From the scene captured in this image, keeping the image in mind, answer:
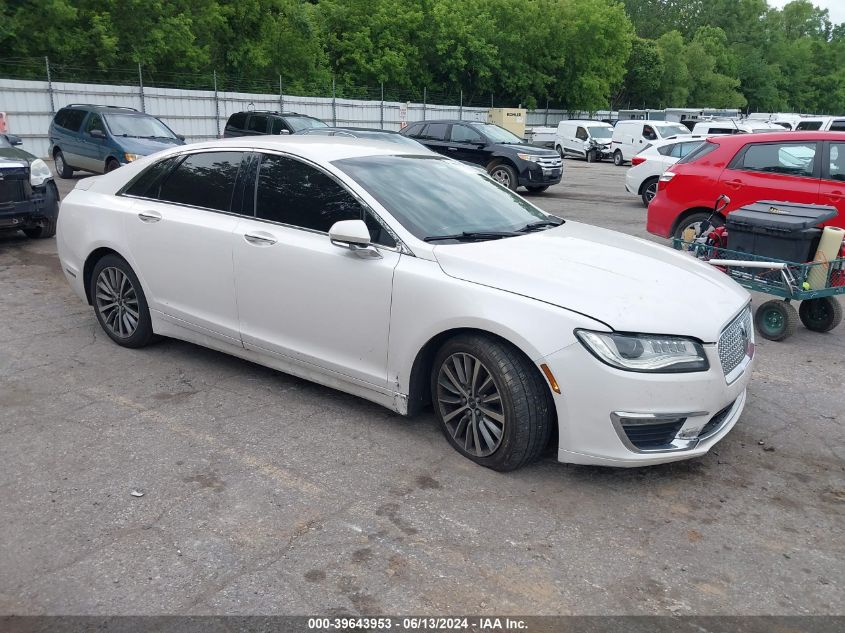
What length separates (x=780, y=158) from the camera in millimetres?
8625

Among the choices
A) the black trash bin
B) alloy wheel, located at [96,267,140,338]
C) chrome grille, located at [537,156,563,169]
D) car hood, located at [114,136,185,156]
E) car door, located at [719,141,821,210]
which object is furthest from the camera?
chrome grille, located at [537,156,563,169]

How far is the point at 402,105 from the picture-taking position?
3528 centimetres

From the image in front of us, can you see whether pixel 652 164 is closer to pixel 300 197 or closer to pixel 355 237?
pixel 300 197

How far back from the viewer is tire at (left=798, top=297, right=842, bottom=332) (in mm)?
6746

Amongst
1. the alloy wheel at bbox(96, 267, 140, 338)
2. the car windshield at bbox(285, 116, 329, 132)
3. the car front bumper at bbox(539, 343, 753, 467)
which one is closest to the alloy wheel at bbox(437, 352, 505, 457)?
the car front bumper at bbox(539, 343, 753, 467)

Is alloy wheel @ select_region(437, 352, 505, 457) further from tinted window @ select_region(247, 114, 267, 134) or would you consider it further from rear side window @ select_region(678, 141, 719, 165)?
tinted window @ select_region(247, 114, 267, 134)

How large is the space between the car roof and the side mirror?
26.6 inches

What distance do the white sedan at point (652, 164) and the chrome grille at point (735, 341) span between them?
11.4 metres

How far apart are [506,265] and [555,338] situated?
1.80ft

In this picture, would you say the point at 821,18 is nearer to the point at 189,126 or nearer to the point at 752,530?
the point at 189,126

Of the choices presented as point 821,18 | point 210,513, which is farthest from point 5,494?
point 821,18

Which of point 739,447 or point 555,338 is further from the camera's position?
point 739,447

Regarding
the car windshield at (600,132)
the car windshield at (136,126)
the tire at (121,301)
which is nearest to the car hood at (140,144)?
the car windshield at (136,126)

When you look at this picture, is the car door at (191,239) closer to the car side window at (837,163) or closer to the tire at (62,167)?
the car side window at (837,163)
